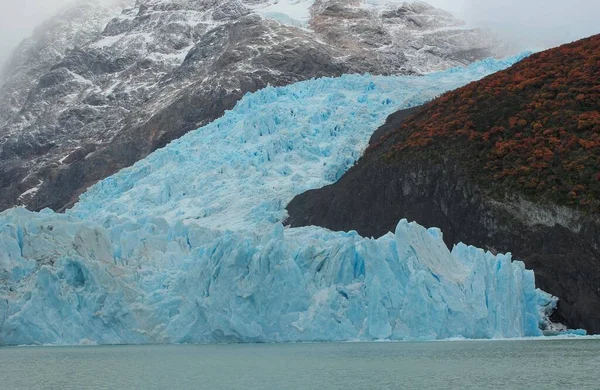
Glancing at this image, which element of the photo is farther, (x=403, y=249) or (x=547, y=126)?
→ (x=547, y=126)

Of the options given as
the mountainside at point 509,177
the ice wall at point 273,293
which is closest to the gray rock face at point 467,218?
the mountainside at point 509,177

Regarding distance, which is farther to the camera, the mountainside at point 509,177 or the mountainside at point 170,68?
the mountainside at point 170,68

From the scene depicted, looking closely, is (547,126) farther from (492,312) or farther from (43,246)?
(43,246)

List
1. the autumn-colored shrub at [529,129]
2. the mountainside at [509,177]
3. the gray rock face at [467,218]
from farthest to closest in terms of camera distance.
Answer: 1. the autumn-colored shrub at [529,129]
2. the mountainside at [509,177]
3. the gray rock face at [467,218]

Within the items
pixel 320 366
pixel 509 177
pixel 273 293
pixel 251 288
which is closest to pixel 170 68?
pixel 509 177

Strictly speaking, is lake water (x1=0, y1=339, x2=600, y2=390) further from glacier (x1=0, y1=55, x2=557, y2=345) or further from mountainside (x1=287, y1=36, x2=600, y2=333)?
mountainside (x1=287, y1=36, x2=600, y2=333)

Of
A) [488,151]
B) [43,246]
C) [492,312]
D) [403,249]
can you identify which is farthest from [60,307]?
[488,151]

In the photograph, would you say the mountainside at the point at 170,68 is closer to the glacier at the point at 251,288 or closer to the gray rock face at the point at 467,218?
the gray rock face at the point at 467,218
